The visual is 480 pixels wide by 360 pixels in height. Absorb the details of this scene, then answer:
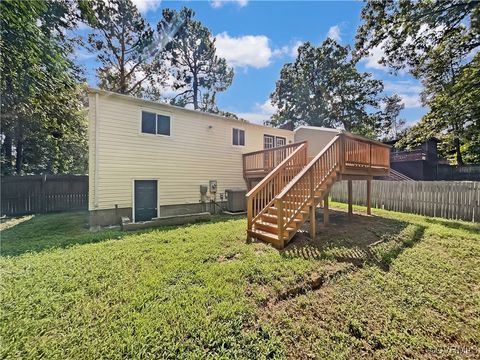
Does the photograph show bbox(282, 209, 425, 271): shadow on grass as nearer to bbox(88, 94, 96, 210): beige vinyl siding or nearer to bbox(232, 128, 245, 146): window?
bbox(232, 128, 245, 146): window

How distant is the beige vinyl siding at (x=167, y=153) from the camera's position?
770cm

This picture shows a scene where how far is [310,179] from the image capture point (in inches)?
221

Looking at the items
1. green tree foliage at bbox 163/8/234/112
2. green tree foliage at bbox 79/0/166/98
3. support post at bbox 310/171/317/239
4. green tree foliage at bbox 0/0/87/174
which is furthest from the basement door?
green tree foliage at bbox 163/8/234/112

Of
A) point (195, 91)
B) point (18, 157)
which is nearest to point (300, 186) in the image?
point (18, 157)

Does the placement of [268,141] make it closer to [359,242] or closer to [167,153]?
[167,153]

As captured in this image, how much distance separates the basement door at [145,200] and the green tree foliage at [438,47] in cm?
1203

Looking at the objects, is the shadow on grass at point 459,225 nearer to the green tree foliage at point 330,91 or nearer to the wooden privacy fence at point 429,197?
the wooden privacy fence at point 429,197

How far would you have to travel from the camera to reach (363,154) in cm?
739

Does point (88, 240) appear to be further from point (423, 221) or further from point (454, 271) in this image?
point (423, 221)

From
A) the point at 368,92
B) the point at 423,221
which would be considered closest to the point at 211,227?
the point at 423,221

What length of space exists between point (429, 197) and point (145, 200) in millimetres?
11955

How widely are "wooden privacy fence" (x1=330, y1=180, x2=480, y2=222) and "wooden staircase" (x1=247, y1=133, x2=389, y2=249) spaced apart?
3279 mm

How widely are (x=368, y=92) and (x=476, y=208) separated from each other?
22.0 meters

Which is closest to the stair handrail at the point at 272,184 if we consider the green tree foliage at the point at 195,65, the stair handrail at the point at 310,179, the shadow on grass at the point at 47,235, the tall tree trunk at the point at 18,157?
the stair handrail at the point at 310,179
